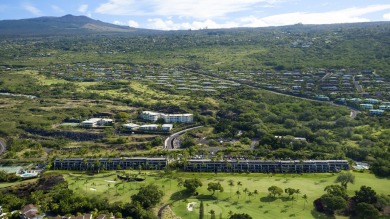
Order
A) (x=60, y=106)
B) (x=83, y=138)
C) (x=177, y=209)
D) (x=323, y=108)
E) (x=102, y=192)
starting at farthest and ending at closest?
1. (x=60, y=106)
2. (x=323, y=108)
3. (x=83, y=138)
4. (x=102, y=192)
5. (x=177, y=209)

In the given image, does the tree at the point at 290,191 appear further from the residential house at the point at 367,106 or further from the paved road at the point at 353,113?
the residential house at the point at 367,106

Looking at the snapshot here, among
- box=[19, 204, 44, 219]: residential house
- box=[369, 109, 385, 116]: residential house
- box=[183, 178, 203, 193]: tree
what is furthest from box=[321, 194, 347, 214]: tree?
box=[369, 109, 385, 116]: residential house

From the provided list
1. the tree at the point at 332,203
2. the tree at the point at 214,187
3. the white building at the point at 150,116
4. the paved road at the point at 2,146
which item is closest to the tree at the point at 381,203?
the tree at the point at 332,203

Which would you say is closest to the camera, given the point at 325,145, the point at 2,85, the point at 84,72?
the point at 325,145

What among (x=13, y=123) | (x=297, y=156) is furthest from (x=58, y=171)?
(x=297, y=156)

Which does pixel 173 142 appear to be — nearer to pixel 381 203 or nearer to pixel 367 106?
pixel 381 203

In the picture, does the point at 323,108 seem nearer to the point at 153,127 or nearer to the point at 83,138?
the point at 153,127

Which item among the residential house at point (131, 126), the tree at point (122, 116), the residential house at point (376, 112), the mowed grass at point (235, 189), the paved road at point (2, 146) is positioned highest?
the tree at point (122, 116)

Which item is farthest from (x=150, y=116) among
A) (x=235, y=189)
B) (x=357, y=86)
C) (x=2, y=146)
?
(x=357, y=86)
